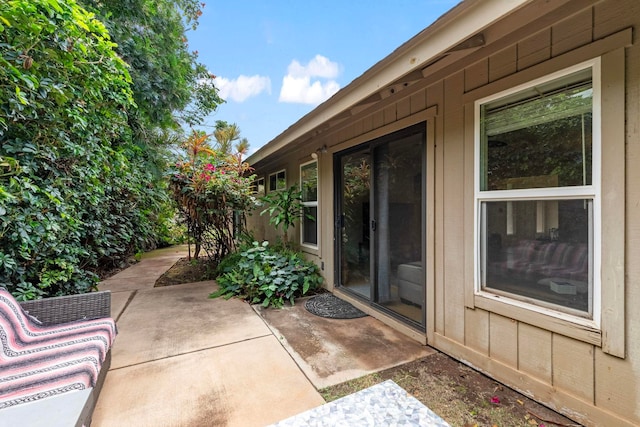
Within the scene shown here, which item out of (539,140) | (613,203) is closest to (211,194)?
(539,140)

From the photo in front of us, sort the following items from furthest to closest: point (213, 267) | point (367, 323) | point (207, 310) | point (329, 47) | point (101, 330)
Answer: point (329, 47) < point (213, 267) < point (207, 310) < point (367, 323) < point (101, 330)

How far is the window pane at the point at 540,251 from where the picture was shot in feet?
5.77

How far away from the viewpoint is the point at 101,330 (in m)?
2.07

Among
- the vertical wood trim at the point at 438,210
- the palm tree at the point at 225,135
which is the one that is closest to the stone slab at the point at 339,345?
the vertical wood trim at the point at 438,210

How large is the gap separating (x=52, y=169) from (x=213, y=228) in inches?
124

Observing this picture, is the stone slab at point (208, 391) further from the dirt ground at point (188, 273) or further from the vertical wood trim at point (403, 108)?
the dirt ground at point (188, 273)

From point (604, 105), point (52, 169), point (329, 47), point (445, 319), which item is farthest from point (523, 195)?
point (329, 47)

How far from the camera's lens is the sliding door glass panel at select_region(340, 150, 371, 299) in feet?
12.1

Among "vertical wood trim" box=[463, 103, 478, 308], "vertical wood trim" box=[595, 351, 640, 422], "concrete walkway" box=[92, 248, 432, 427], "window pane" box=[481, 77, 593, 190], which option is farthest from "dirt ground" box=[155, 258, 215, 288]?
"vertical wood trim" box=[595, 351, 640, 422]

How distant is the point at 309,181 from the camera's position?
16.9 ft

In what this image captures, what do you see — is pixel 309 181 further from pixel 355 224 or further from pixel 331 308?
pixel 331 308

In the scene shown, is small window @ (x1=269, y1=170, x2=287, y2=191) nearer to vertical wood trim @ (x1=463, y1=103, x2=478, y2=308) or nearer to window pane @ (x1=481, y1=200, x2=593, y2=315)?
vertical wood trim @ (x1=463, y1=103, x2=478, y2=308)

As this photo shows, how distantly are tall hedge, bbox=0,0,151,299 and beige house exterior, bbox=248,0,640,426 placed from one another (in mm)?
2269

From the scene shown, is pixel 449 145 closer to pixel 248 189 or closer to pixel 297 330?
pixel 297 330
